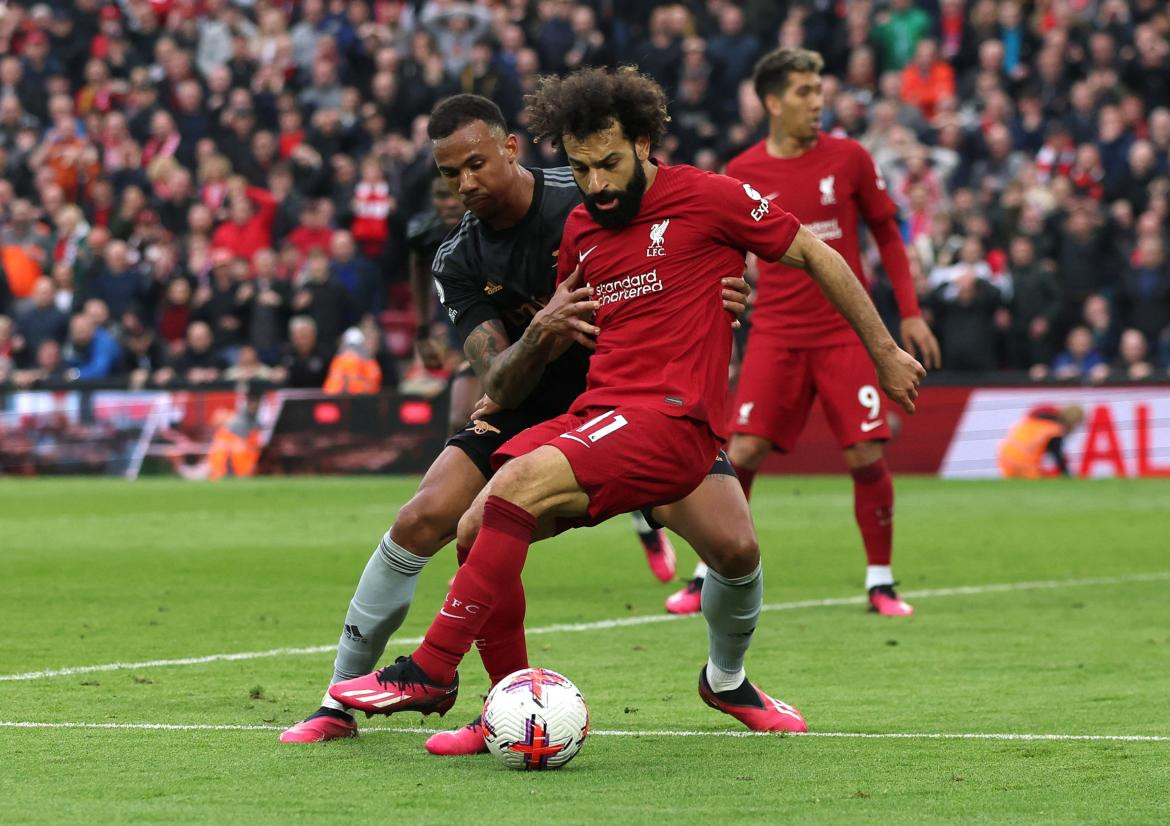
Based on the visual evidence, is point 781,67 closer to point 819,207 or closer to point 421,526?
point 819,207

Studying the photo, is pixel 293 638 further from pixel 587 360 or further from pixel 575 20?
pixel 575 20

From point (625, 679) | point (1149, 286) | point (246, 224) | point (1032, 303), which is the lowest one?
point (246, 224)

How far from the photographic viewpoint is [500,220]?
6.65 meters

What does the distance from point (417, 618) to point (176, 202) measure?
1477cm

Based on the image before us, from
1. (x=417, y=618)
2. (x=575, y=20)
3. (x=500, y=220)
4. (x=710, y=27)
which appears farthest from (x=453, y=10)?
(x=500, y=220)

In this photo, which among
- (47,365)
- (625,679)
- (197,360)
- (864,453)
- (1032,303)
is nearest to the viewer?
(625,679)

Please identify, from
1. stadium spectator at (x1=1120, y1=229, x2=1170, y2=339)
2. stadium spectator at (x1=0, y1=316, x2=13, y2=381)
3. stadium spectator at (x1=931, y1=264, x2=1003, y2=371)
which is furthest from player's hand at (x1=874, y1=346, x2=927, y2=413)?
stadium spectator at (x1=0, y1=316, x2=13, y2=381)

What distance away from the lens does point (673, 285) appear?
6012 millimetres

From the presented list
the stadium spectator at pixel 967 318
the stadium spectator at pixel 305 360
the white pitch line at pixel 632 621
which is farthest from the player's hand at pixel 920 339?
the stadium spectator at pixel 305 360

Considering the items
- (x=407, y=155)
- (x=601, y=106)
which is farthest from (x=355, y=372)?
(x=601, y=106)

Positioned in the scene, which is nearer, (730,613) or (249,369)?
(730,613)

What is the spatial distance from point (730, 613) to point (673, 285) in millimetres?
1134

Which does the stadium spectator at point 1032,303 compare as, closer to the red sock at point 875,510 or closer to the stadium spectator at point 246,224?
the stadium spectator at point 246,224

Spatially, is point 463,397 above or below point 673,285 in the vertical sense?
below
